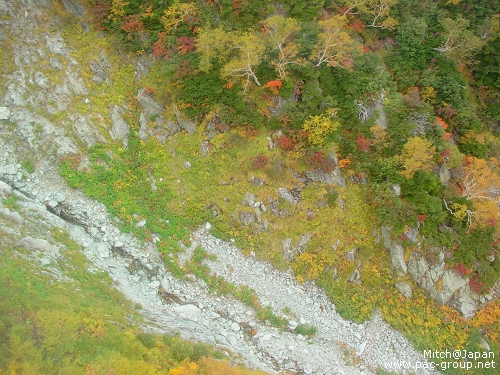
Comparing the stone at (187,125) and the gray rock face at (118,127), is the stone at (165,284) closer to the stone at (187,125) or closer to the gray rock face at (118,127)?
the gray rock face at (118,127)

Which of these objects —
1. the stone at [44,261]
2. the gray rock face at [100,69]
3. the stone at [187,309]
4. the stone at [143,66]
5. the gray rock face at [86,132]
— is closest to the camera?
the stone at [44,261]

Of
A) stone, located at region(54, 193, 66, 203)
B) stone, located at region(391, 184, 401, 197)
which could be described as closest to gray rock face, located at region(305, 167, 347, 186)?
stone, located at region(391, 184, 401, 197)

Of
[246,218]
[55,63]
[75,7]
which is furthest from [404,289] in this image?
[75,7]

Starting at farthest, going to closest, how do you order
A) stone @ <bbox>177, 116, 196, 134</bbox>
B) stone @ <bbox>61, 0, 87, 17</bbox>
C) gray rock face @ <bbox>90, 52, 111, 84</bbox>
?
1. stone @ <bbox>61, 0, 87, 17</bbox>
2. gray rock face @ <bbox>90, 52, 111, 84</bbox>
3. stone @ <bbox>177, 116, 196, 134</bbox>

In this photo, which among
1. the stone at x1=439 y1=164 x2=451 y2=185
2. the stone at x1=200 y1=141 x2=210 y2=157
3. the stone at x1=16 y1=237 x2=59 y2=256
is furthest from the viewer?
the stone at x1=200 y1=141 x2=210 y2=157

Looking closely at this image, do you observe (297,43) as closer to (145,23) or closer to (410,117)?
(410,117)

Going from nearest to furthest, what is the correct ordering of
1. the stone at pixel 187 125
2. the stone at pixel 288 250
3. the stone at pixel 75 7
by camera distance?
the stone at pixel 288 250
the stone at pixel 187 125
the stone at pixel 75 7

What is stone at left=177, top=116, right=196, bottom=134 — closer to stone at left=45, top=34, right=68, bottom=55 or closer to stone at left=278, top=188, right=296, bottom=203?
stone at left=278, top=188, right=296, bottom=203

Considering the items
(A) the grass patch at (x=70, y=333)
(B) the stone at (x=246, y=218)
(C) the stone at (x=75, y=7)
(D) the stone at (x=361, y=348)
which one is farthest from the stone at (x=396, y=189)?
(C) the stone at (x=75, y=7)
